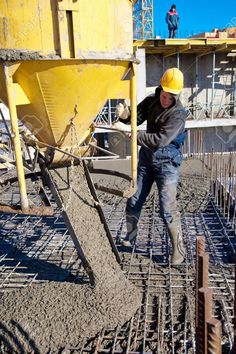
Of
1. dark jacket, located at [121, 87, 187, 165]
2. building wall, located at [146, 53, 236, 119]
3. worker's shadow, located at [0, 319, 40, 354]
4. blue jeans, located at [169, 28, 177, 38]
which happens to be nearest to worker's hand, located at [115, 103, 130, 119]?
dark jacket, located at [121, 87, 187, 165]

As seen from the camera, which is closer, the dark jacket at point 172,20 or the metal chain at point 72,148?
the metal chain at point 72,148

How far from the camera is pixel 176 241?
3902mm

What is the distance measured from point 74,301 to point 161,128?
1.90 meters

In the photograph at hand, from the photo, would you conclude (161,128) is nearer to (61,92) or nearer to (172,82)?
(172,82)

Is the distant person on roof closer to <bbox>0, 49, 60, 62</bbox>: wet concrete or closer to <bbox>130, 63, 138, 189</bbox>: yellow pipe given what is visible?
<bbox>130, 63, 138, 189</bbox>: yellow pipe

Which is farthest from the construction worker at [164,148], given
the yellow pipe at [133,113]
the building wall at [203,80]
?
the building wall at [203,80]

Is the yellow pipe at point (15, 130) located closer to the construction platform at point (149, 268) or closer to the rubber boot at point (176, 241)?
the construction platform at point (149, 268)

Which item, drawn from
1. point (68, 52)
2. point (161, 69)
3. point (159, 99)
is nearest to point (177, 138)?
point (159, 99)

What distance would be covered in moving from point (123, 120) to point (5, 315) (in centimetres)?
226

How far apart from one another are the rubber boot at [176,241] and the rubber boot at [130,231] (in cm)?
54

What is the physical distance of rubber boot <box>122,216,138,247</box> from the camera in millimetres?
4281

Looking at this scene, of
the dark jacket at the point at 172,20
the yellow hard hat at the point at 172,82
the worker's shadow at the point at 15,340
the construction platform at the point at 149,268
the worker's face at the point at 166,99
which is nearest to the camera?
the worker's shadow at the point at 15,340

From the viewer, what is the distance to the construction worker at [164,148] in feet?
11.8

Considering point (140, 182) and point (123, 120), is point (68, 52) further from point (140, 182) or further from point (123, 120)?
point (140, 182)
